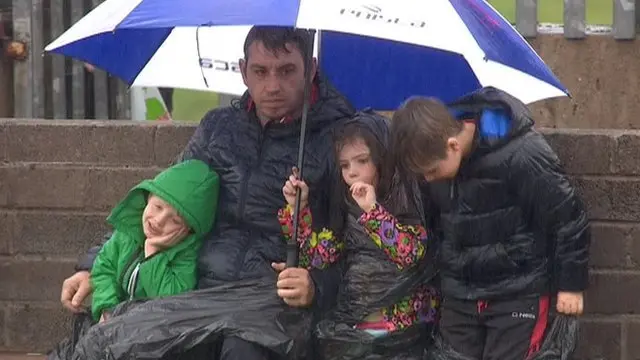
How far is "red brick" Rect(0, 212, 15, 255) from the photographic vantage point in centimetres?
608

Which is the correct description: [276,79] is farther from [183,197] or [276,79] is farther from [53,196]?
[53,196]

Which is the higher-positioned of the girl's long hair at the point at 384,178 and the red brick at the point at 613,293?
the girl's long hair at the point at 384,178

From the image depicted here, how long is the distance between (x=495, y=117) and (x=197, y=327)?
47.5 inches

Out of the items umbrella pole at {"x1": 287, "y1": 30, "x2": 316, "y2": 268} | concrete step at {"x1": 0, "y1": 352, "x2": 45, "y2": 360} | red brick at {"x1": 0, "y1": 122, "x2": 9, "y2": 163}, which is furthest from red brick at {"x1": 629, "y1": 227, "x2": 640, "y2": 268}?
red brick at {"x1": 0, "y1": 122, "x2": 9, "y2": 163}

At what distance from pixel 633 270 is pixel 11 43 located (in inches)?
Result: 153

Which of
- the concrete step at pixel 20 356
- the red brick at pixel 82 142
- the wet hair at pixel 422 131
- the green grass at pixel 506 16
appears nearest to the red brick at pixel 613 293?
the wet hair at pixel 422 131

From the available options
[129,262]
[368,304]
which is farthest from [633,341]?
[129,262]

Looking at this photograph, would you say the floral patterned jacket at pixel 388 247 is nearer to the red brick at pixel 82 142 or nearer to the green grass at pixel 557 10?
the red brick at pixel 82 142

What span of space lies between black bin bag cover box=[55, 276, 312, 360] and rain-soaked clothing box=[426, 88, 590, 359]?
1.90 feet

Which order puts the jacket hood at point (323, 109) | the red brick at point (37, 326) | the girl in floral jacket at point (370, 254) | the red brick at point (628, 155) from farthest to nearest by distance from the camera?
the red brick at point (37, 326) → the red brick at point (628, 155) → the jacket hood at point (323, 109) → the girl in floral jacket at point (370, 254)

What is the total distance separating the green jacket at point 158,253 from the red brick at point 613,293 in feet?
4.94

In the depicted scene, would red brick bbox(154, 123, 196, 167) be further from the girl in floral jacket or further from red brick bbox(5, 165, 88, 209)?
the girl in floral jacket

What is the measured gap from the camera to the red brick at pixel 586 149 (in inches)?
215

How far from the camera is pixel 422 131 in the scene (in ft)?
15.5
